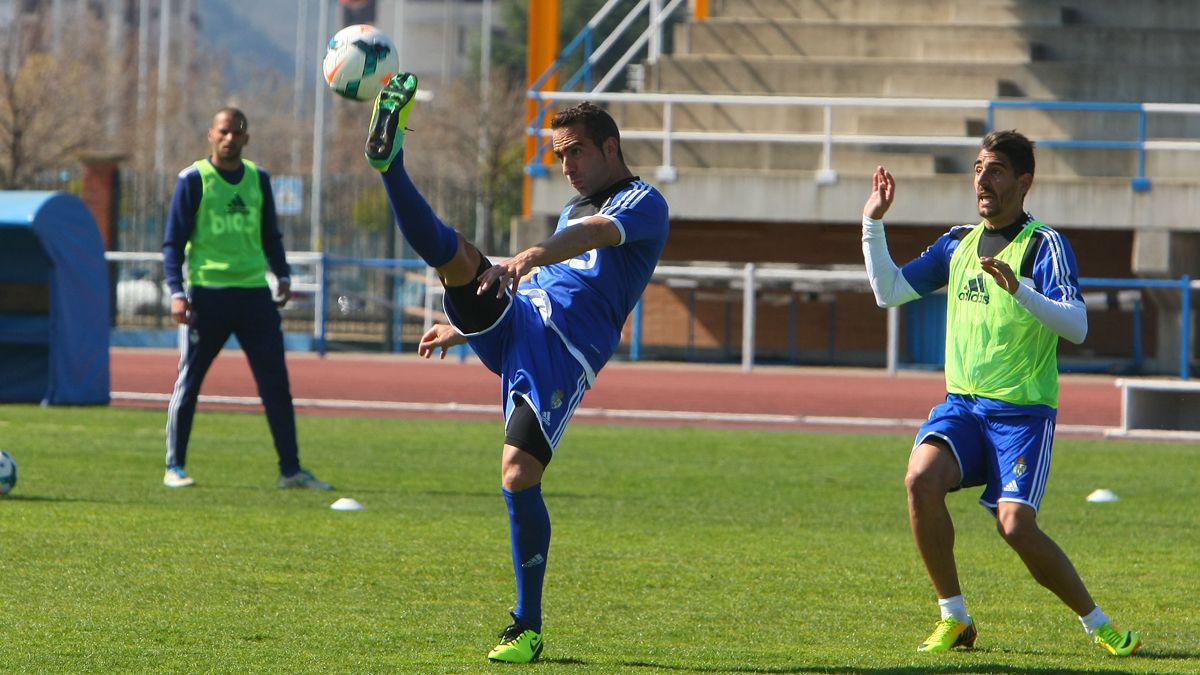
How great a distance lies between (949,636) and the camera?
635 centimetres

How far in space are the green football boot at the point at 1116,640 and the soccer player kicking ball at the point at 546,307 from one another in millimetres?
2023

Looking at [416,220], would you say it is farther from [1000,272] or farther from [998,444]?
[998,444]

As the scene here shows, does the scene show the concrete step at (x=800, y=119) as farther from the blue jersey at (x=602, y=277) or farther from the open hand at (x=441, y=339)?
the open hand at (x=441, y=339)

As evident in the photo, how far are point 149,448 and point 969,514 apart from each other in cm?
613

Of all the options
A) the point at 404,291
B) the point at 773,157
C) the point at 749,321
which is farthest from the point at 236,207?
the point at 404,291

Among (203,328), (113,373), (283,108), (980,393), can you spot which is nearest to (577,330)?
(980,393)

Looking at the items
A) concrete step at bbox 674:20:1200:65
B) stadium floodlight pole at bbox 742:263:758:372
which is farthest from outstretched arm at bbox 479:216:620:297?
concrete step at bbox 674:20:1200:65

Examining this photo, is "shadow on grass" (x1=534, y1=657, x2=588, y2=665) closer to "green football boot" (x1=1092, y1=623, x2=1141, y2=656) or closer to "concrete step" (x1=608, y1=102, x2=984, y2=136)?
"green football boot" (x1=1092, y1=623, x2=1141, y2=656)

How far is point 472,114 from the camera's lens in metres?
53.7

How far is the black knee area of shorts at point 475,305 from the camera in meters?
5.96

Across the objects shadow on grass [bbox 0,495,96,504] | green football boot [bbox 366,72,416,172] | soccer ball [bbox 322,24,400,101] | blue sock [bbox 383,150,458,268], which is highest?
soccer ball [bbox 322,24,400,101]

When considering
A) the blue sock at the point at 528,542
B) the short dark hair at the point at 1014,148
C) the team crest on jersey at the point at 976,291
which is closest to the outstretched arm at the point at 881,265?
the team crest on jersey at the point at 976,291

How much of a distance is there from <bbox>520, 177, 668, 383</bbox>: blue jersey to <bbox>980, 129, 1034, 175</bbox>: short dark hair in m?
1.20

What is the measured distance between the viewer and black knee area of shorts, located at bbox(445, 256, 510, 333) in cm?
596
